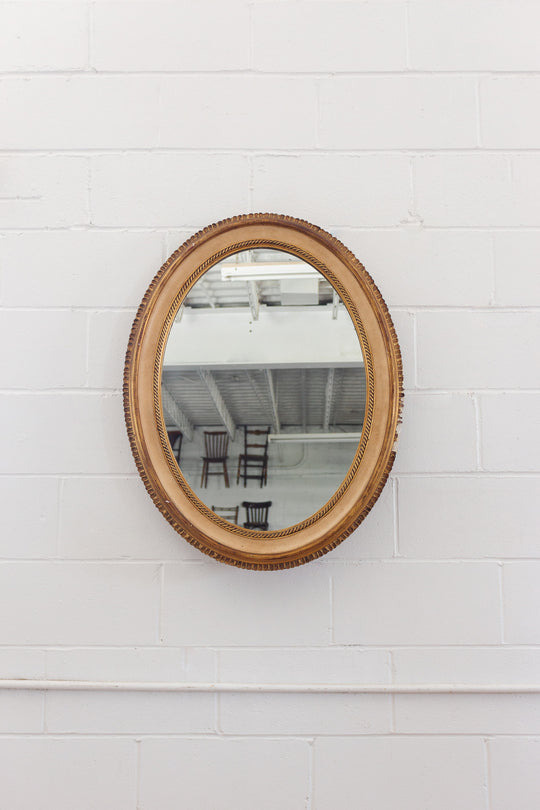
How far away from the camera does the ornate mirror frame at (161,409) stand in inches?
51.0

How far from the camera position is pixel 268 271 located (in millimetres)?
1350

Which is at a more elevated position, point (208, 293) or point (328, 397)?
point (208, 293)

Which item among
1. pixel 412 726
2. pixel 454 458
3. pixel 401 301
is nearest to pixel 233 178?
pixel 401 301

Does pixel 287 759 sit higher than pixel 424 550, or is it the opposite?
pixel 424 550

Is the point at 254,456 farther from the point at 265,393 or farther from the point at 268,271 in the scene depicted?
the point at 268,271

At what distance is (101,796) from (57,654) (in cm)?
30

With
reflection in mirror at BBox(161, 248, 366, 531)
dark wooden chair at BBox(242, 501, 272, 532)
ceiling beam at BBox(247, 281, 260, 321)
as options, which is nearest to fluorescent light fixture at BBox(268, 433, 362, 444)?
reflection in mirror at BBox(161, 248, 366, 531)

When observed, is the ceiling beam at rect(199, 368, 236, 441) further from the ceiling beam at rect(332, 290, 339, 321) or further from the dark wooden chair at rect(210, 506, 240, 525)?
the ceiling beam at rect(332, 290, 339, 321)

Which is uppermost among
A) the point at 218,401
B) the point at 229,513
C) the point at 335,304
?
the point at 335,304

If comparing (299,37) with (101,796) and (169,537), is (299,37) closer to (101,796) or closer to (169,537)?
(169,537)

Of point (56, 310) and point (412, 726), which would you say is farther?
point (56, 310)

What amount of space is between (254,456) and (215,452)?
0.26 feet

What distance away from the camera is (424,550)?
135 centimetres

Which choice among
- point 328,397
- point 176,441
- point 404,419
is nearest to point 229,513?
point 176,441
